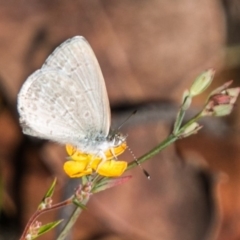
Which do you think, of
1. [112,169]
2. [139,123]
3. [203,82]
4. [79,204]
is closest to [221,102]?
[203,82]

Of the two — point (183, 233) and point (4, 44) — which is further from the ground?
point (4, 44)

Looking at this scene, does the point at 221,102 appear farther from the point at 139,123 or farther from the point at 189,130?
the point at 139,123

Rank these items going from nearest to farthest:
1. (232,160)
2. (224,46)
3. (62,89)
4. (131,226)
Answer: (62,89), (131,226), (232,160), (224,46)

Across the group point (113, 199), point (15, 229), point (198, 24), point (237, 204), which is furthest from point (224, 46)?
point (15, 229)

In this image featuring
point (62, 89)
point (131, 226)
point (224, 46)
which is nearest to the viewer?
point (62, 89)

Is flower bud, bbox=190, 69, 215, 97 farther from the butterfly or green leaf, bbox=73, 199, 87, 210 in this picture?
green leaf, bbox=73, 199, 87, 210

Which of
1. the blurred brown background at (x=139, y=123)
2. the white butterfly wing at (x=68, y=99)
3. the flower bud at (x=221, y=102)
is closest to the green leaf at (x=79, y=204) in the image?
the white butterfly wing at (x=68, y=99)

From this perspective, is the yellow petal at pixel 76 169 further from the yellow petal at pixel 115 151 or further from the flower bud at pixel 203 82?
the flower bud at pixel 203 82

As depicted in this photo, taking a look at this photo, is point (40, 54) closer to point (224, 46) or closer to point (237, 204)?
point (224, 46)
